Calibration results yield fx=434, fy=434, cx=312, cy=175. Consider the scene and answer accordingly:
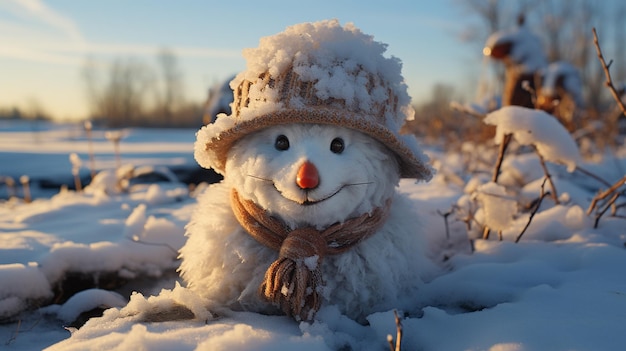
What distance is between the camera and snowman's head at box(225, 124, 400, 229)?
1308 mm

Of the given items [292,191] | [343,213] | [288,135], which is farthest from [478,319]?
[288,135]

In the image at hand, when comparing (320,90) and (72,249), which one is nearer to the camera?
(320,90)

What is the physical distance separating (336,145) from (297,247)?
0.35 m

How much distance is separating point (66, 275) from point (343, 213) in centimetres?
126

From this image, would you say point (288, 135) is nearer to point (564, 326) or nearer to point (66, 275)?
point (564, 326)

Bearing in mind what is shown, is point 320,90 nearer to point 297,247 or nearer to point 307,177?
point 307,177

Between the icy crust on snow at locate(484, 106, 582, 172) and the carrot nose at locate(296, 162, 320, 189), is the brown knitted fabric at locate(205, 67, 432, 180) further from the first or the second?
the icy crust on snow at locate(484, 106, 582, 172)

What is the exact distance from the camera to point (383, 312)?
4.56 feet

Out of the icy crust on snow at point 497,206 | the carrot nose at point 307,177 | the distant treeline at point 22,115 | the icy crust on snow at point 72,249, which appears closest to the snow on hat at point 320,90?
the carrot nose at point 307,177

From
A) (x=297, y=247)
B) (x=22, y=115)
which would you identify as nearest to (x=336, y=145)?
(x=297, y=247)

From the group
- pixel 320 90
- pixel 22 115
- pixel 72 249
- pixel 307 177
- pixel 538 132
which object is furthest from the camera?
pixel 22 115

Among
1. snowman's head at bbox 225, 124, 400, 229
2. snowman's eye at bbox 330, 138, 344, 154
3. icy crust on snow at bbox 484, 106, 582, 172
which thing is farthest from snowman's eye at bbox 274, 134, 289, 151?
icy crust on snow at bbox 484, 106, 582, 172

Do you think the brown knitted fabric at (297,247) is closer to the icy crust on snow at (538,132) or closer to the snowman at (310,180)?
the snowman at (310,180)

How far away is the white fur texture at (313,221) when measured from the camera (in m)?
1.35
